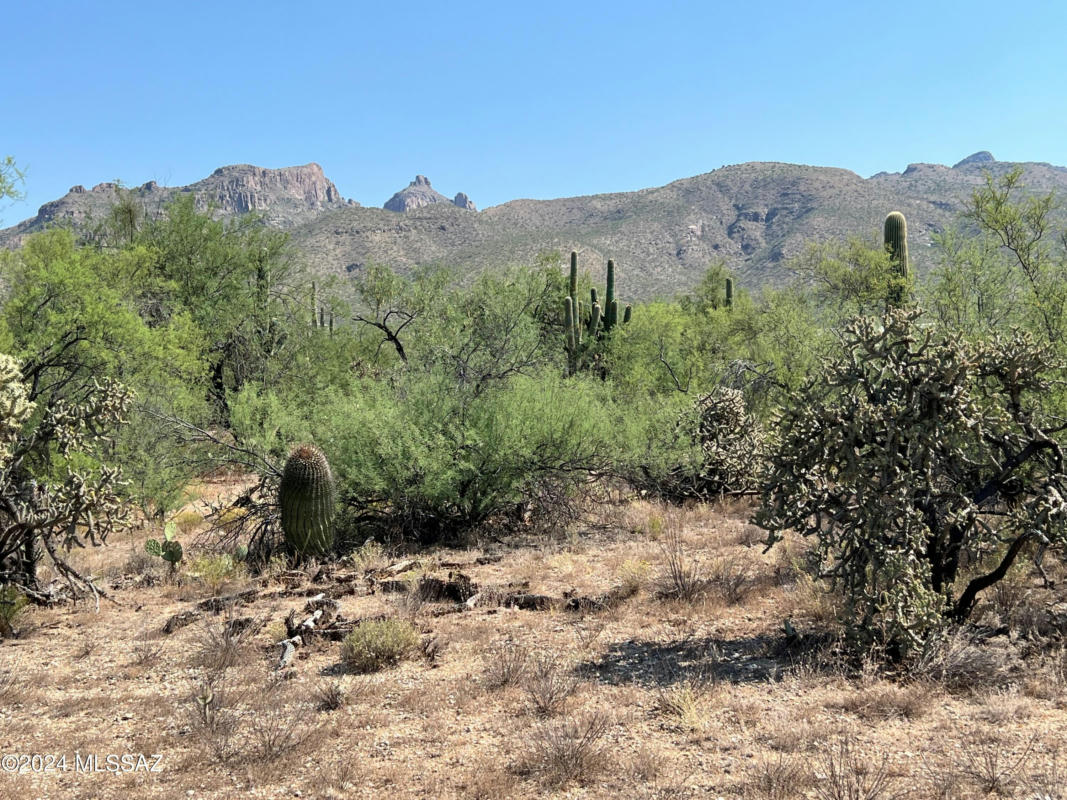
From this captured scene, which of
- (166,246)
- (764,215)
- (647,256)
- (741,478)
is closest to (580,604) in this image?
(741,478)

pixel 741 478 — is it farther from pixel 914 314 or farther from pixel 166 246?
pixel 166 246

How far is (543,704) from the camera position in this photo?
16.9ft

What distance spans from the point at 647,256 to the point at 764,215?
2411 centimetres

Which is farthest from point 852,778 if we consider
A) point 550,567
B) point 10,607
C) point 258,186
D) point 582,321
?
point 258,186

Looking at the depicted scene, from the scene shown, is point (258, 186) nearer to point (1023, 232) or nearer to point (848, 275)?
point (848, 275)

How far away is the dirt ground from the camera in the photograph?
420cm

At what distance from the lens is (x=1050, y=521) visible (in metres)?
5.24

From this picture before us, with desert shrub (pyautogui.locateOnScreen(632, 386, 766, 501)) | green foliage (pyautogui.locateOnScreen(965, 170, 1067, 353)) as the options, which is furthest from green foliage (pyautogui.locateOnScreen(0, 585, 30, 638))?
green foliage (pyautogui.locateOnScreen(965, 170, 1067, 353))

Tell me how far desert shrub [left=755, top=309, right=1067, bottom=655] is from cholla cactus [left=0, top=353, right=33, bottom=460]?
6314 millimetres

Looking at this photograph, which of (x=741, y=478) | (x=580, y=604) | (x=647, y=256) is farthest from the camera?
(x=647, y=256)

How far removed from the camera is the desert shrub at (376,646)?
20.1 ft

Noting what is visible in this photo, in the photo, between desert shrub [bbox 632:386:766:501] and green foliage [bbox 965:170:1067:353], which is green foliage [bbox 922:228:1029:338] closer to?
green foliage [bbox 965:170:1067:353]

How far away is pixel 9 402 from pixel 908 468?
7334 mm

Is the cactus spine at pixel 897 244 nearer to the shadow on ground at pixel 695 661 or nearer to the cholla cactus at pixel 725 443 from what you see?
the cholla cactus at pixel 725 443
